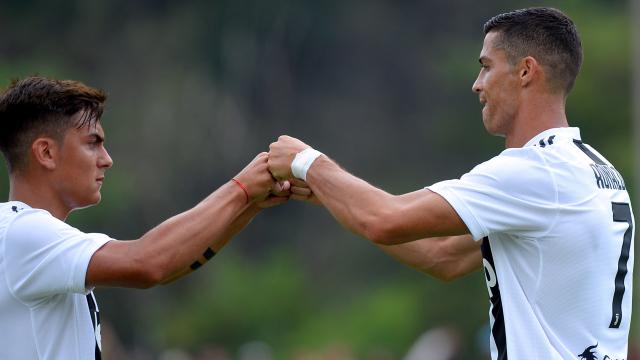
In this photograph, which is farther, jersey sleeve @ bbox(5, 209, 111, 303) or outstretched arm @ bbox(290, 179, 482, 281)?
outstretched arm @ bbox(290, 179, 482, 281)

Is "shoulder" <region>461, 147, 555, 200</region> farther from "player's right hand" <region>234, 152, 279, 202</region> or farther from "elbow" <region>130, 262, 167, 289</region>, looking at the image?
"elbow" <region>130, 262, 167, 289</region>

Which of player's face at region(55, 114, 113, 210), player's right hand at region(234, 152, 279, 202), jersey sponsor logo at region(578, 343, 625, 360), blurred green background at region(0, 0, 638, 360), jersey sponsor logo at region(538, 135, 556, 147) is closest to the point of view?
jersey sponsor logo at region(578, 343, 625, 360)

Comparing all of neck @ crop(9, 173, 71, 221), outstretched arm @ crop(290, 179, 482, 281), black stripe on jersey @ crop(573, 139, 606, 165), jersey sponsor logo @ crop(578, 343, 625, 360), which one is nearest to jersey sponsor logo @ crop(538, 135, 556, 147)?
black stripe on jersey @ crop(573, 139, 606, 165)

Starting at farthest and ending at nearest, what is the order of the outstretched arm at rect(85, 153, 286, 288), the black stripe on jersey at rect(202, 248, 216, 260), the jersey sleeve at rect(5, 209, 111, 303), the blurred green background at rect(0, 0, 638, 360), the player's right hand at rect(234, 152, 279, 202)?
the blurred green background at rect(0, 0, 638, 360)
the player's right hand at rect(234, 152, 279, 202)
the black stripe on jersey at rect(202, 248, 216, 260)
the outstretched arm at rect(85, 153, 286, 288)
the jersey sleeve at rect(5, 209, 111, 303)

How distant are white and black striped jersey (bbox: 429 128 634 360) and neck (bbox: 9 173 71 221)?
1.98 meters

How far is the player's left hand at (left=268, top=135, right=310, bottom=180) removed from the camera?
798cm

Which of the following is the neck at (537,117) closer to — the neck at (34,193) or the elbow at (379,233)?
the elbow at (379,233)

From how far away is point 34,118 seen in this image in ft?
24.2

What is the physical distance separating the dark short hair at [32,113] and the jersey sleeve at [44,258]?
49 centimetres

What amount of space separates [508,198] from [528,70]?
2.59 ft

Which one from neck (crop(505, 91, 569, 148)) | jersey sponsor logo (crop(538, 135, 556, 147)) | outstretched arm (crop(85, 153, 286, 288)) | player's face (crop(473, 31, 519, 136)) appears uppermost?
player's face (crop(473, 31, 519, 136))

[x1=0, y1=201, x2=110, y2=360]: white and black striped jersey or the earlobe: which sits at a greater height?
the earlobe

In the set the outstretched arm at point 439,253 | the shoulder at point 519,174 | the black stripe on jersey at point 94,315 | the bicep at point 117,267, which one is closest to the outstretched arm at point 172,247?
the bicep at point 117,267

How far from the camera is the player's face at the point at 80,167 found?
7406 millimetres
